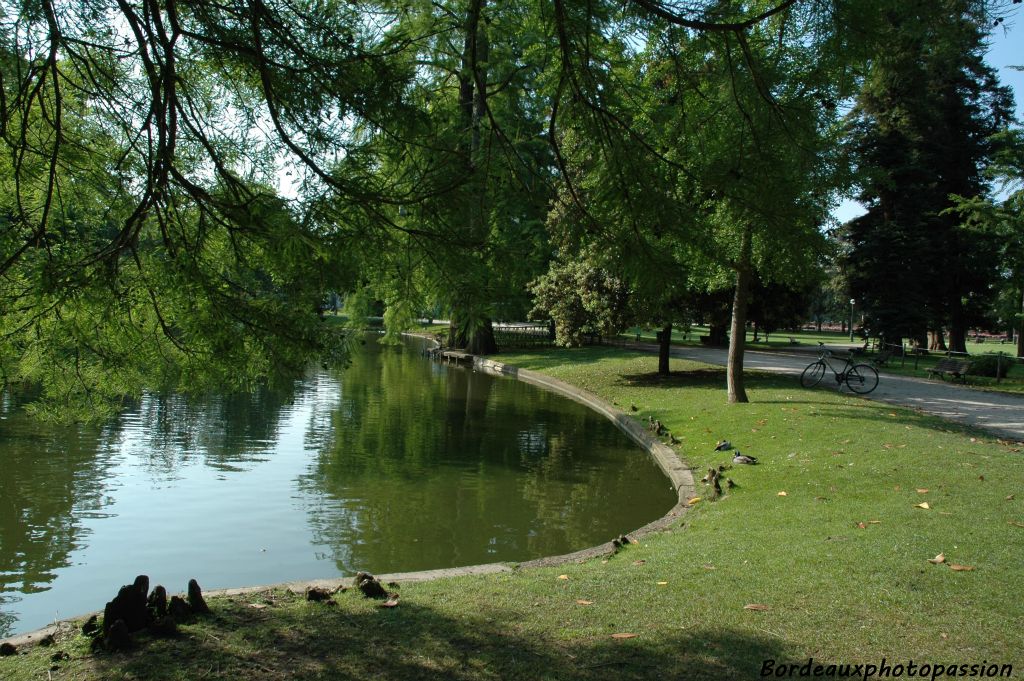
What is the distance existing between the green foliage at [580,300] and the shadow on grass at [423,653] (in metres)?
15.2

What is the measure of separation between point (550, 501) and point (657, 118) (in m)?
5.74

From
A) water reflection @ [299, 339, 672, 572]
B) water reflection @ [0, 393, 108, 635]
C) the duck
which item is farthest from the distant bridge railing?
the duck

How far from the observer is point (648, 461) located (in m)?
12.5

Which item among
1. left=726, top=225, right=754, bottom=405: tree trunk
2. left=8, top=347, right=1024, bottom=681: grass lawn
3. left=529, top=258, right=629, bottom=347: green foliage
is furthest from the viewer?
left=529, top=258, right=629, bottom=347: green foliage

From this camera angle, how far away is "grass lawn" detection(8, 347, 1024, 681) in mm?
4027

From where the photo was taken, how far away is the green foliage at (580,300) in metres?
20.3

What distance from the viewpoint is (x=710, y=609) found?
493 cm

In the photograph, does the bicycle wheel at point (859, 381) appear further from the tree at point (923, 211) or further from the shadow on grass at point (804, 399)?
the tree at point (923, 211)

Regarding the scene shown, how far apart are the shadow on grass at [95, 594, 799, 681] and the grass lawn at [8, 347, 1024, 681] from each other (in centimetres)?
1

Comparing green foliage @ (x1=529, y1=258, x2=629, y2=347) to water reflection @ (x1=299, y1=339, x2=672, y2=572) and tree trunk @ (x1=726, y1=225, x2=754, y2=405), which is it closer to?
water reflection @ (x1=299, y1=339, x2=672, y2=572)

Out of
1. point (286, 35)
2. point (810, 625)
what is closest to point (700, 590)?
point (810, 625)

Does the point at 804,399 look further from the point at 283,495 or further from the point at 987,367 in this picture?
the point at 283,495


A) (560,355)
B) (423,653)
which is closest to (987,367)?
(560,355)

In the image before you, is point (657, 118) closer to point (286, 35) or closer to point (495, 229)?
point (495, 229)
